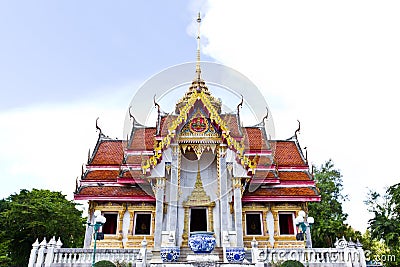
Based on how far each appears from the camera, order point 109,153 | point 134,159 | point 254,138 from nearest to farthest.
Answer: point 134,159 < point 109,153 < point 254,138

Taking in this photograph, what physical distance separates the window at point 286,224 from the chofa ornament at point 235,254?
10.1 ft

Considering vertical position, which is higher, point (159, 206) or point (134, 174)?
point (134, 174)

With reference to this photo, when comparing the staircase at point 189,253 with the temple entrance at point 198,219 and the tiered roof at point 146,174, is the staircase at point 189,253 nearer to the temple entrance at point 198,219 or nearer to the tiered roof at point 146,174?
the temple entrance at point 198,219

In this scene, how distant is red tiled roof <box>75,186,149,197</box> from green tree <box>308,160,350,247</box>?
45.6ft

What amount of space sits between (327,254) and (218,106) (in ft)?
30.7

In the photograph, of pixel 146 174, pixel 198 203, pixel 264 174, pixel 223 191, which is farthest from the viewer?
pixel 264 174

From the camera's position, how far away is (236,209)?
13312 mm

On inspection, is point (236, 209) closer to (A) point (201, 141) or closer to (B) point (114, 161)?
(A) point (201, 141)

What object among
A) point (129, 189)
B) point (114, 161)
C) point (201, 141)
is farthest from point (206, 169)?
point (114, 161)

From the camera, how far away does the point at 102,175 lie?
1533 cm

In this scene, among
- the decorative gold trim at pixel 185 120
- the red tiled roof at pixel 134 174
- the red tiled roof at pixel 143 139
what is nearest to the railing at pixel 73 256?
the decorative gold trim at pixel 185 120

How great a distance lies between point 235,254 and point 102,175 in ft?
22.6

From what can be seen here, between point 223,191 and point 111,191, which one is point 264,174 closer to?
point 223,191

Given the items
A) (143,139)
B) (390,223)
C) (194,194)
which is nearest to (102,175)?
(143,139)
